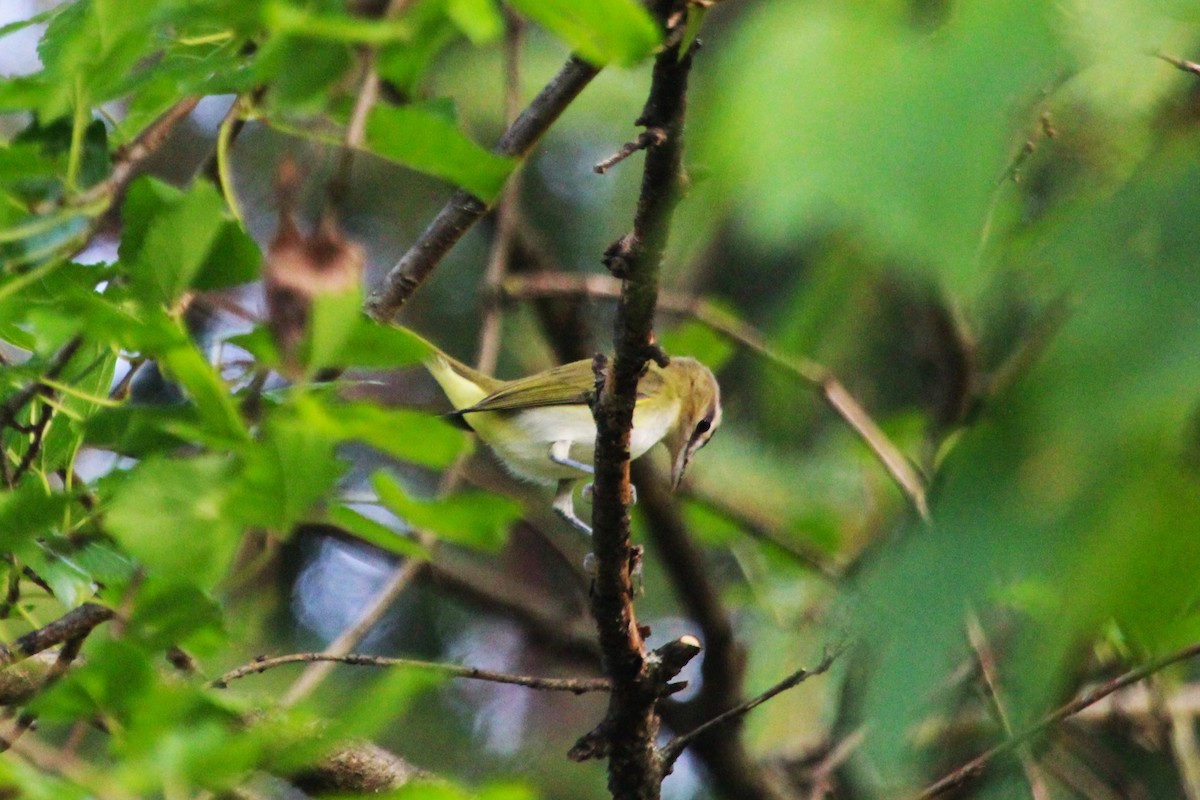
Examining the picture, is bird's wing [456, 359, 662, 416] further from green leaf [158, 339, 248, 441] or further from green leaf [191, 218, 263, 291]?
green leaf [158, 339, 248, 441]

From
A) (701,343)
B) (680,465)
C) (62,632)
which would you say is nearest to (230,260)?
(62,632)

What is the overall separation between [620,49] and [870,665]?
0.44m

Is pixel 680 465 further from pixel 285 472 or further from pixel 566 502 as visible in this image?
pixel 285 472

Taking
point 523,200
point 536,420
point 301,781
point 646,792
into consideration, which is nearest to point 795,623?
point 536,420

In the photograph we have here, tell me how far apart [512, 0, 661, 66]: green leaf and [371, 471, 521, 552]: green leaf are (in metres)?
0.34

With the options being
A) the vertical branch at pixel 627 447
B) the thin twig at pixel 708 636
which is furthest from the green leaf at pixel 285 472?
the thin twig at pixel 708 636

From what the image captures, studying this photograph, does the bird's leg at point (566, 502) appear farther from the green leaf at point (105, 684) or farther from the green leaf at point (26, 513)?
the green leaf at point (105, 684)

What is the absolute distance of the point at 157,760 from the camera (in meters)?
0.83

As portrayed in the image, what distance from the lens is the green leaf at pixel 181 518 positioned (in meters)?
0.93

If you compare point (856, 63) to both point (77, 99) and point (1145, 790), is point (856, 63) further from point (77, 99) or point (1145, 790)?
point (1145, 790)

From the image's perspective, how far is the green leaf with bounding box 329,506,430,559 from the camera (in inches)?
40.1

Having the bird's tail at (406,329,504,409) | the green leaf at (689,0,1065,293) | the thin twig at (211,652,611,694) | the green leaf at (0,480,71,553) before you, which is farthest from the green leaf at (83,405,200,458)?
the bird's tail at (406,329,504,409)

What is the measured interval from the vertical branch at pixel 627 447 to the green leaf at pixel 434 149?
26cm

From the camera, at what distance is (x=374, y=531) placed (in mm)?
1038
